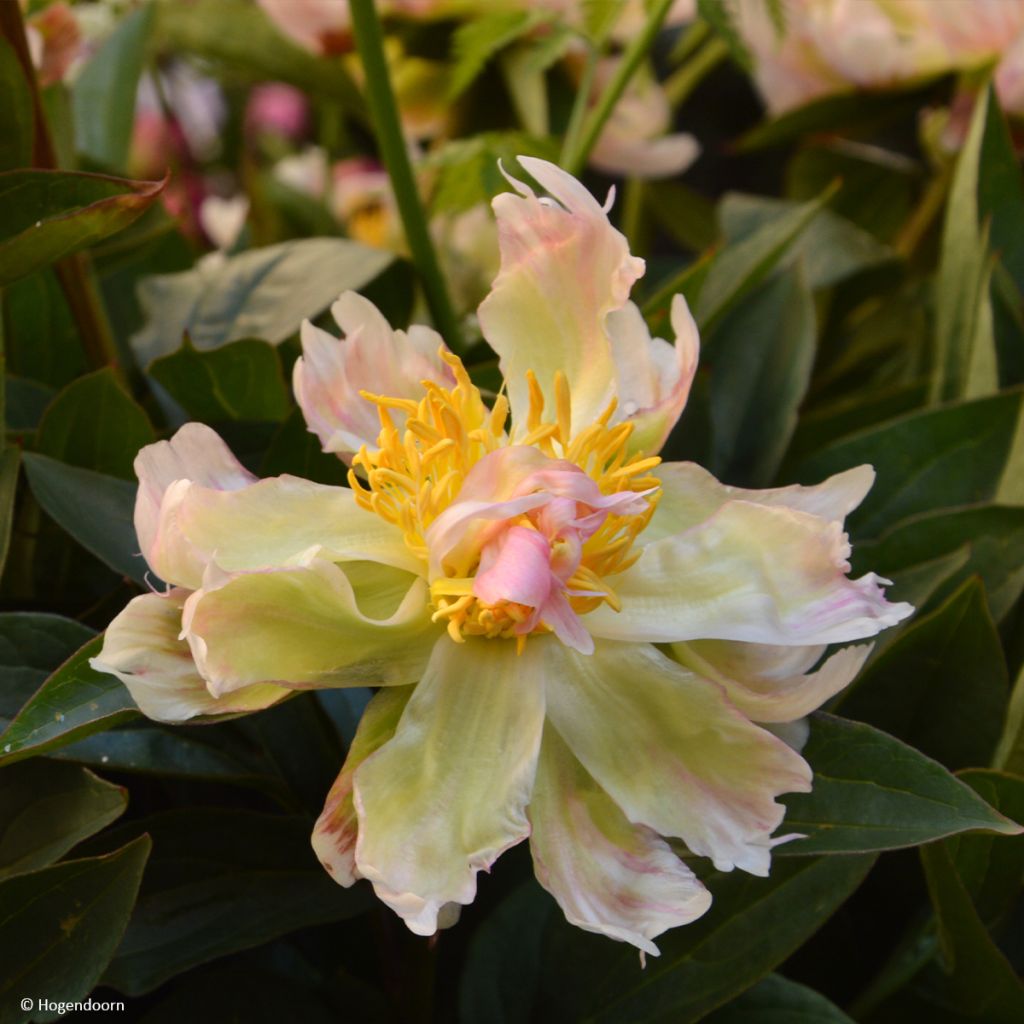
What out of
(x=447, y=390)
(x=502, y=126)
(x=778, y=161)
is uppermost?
(x=447, y=390)

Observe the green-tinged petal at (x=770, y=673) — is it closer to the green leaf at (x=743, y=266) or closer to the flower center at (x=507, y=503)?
the flower center at (x=507, y=503)

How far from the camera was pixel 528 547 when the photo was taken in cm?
30

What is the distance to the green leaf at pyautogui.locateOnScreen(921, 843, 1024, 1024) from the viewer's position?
14.9 inches

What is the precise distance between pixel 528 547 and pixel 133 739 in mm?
138

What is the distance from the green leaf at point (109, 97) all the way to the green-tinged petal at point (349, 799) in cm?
55

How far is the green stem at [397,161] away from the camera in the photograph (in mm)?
494

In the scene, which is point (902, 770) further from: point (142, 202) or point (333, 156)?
point (333, 156)

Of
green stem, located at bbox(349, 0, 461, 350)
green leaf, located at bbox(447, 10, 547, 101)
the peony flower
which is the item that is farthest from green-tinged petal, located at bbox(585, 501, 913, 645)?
green leaf, located at bbox(447, 10, 547, 101)

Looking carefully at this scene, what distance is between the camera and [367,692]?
1.39 ft

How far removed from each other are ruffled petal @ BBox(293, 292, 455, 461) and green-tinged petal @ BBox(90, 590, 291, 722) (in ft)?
0.24

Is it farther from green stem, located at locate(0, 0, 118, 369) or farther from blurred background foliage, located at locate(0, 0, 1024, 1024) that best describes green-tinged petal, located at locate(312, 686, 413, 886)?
green stem, located at locate(0, 0, 118, 369)

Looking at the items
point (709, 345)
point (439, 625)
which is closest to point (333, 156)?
point (709, 345)

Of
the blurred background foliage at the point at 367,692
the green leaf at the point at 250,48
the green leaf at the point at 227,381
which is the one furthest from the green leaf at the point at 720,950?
the green leaf at the point at 250,48

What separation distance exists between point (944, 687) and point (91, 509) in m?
0.28
